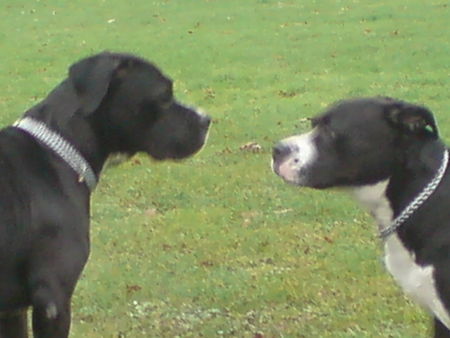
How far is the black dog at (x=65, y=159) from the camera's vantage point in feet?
16.2

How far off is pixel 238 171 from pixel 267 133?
1.51 meters

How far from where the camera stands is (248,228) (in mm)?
8039

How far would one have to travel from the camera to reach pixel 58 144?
17.0ft

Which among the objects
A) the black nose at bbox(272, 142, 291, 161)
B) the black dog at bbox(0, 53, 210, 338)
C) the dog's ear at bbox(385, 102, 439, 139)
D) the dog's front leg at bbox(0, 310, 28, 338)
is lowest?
the dog's front leg at bbox(0, 310, 28, 338)

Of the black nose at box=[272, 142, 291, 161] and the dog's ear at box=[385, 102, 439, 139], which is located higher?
the dog's ear at box=[385, 102, 439, 139]

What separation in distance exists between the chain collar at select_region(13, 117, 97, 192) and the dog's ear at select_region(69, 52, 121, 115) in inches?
7.6

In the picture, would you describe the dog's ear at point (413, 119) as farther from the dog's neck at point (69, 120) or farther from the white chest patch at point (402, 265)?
the dog's neck at point (69, 120)

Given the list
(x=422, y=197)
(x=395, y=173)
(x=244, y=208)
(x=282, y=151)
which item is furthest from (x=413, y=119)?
(x=244, y=208)

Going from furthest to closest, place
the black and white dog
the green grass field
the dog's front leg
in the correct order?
the green grass field → the dog's front leg → the black and white dog

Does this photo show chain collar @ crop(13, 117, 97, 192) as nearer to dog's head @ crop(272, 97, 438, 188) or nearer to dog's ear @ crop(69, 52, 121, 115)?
dog's ear @ crop(69, 52, 121, 115)

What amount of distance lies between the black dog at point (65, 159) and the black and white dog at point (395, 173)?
76 cm

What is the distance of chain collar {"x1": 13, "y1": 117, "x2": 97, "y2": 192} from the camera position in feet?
17.0

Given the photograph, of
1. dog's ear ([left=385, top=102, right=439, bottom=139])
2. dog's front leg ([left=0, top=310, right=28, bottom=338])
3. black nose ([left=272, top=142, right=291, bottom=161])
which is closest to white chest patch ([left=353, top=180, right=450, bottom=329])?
dog's ear ([left=385, top=102, right=439, bottom=139])

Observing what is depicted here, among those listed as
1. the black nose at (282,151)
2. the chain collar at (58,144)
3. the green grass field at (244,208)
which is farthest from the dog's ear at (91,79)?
the green grass field at (244,208)
